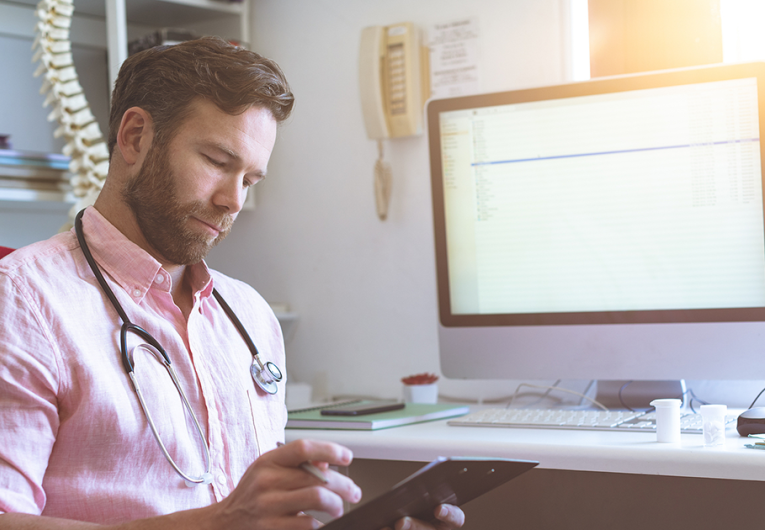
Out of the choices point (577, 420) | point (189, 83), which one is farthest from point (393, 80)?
point (577, 420)

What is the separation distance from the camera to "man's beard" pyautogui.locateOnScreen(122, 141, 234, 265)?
95cm

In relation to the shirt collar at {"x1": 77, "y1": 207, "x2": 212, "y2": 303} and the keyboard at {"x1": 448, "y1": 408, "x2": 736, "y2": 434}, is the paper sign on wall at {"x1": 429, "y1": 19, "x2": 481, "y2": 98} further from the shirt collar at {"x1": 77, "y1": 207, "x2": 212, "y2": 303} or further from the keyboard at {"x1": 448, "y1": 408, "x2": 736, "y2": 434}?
the shirt collar at {"x1": 77, "y1": 207, "x2": 212, "y2": 303}

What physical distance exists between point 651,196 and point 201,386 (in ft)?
2.50

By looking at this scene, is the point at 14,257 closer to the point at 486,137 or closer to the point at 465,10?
the point at 486,137

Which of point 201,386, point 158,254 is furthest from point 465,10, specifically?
point 201,386

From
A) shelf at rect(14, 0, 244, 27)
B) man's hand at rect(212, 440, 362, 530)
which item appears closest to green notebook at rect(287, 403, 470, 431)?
man's hand at rect(212, 440, 362, 530)

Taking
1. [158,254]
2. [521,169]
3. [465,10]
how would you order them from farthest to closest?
[465,10]
[521,169]
[158,254]

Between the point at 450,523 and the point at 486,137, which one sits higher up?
the point at 486,137

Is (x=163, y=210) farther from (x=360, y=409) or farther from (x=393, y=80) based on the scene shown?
(x=393, y=80)

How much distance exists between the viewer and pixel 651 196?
120cm

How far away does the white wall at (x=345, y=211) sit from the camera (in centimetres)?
164

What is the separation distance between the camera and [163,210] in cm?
95

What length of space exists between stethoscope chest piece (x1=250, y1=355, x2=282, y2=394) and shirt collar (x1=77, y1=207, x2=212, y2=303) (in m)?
0.19

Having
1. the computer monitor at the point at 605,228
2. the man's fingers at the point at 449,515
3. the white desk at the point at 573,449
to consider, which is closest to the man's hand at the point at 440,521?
the man's fingers at the point at 449,515
